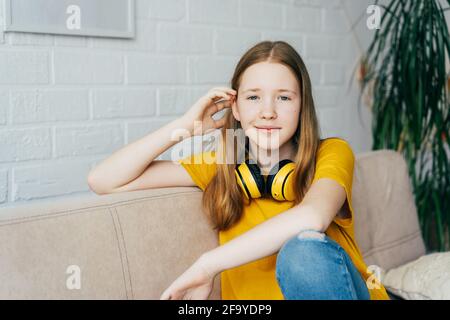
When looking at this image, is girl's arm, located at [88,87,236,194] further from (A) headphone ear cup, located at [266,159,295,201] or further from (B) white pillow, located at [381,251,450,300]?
(B) white pillow, located at [381,251,450,300]

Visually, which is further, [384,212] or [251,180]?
[384,212]

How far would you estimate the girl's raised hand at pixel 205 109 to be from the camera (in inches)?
60.9

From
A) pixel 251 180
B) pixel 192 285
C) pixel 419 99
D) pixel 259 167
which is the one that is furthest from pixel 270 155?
pixel 419 99

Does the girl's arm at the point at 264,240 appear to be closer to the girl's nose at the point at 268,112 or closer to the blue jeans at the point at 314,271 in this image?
the blue jeans at the point at 314,271

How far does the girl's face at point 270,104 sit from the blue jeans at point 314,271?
0.40 metres

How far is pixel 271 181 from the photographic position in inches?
57.4

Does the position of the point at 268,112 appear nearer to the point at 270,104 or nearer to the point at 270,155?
the point at 270,104

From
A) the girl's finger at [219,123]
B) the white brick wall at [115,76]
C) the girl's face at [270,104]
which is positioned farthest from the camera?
the white brick wall at [115,76]

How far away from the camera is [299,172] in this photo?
1468 millimetres

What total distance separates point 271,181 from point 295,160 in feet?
0.43

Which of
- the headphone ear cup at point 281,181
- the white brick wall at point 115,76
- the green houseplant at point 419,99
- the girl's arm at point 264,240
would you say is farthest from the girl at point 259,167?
the green houseplant at point 419,99

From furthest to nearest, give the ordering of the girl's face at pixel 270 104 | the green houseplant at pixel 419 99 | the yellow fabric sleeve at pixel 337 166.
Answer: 1. the green houseplant at pixel 419 99
2. the girl's face at pixel 270 104
3. the yellow fabric sleeve at pixel 337 166

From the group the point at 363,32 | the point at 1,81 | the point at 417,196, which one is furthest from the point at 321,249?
the point at 363,32
